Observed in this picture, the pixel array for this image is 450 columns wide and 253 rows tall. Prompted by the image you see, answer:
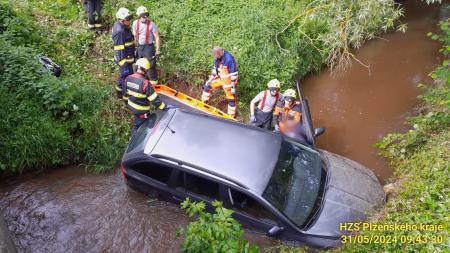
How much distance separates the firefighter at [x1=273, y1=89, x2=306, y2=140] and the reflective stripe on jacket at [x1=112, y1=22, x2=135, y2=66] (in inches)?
121

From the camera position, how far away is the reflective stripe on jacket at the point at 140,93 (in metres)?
6.44

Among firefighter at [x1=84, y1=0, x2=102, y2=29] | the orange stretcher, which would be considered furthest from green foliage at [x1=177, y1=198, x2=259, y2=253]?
firefighter at [x1=84, y1=0, x2=102, y2=29]

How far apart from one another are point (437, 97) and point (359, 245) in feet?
13.9

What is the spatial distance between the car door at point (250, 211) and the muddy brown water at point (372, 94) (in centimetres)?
301

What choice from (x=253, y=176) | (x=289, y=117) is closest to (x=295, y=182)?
(x=253, y=176)

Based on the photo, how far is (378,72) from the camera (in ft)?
32.9

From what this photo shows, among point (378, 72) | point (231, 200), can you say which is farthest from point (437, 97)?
point (231, 200)

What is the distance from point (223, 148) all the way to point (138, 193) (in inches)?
78.2

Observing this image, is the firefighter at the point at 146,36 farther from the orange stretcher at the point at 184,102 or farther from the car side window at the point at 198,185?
the car side window at the point at 198,185

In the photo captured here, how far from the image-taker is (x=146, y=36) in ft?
25.8

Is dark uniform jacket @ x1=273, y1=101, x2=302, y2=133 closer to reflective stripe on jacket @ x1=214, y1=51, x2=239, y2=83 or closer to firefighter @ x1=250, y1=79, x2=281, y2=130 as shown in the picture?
firefighter @ x1=250, y1=79, x2=281, y2=130

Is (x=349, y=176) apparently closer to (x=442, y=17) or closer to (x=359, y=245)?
(x=359, y=245)

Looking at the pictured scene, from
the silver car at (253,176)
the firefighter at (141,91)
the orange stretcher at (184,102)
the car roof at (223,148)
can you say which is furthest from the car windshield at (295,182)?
the firefighter at (141,91)

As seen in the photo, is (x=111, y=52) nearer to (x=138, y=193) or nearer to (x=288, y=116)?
(x=138, y=193)
